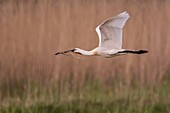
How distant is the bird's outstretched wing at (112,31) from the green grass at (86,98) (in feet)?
3.92

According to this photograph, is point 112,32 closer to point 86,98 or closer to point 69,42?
point 86,98

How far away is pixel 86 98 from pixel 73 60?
40 cm

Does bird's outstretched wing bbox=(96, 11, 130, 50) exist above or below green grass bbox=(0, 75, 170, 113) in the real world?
above

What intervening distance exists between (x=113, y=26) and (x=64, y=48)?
5.29 feet

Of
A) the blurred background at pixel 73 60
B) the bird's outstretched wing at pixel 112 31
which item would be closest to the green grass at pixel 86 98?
the blurred background at pixel 73 60

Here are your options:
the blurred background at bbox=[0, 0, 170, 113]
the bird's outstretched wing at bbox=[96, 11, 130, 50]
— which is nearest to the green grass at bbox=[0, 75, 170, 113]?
the blurred background at bbox=[0, 0, 170, 113]

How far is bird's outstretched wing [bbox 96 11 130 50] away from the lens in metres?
2.35

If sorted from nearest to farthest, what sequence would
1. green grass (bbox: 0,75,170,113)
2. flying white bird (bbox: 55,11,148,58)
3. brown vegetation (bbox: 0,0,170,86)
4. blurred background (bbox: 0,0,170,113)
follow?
1. flying white bird (bbox: 55,11,148,58)
2. green grass (bbox: 0,75,170,113)
3. blurred background (bbox: 0,0,170,113)
4. brown vegetation (bbox: 0,0,170,86)

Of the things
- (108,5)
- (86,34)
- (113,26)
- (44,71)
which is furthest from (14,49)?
(113,26)

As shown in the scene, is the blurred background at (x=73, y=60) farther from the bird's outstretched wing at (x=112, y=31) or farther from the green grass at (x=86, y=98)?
the bird's outstretched wing at (x=112, y=31)

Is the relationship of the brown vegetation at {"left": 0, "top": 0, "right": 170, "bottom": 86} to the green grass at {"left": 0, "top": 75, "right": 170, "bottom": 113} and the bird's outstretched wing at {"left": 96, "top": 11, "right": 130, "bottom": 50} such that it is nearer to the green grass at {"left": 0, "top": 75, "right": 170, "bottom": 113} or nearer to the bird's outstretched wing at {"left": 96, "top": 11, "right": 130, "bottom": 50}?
the green grass at {"left": 0, "top": 75, "right": 170, "bottom": 113}

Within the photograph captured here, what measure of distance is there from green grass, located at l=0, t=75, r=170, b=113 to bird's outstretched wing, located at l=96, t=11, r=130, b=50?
3.92 ft

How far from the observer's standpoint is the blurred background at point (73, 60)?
3.75 meters

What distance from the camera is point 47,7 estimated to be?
418cm
